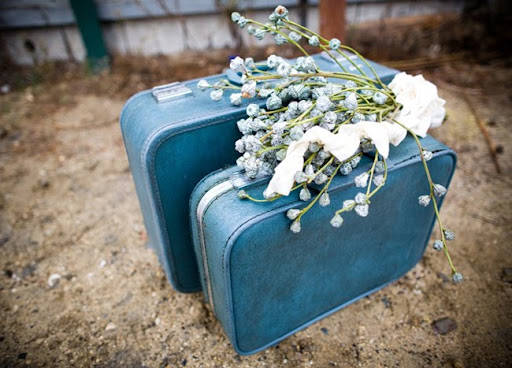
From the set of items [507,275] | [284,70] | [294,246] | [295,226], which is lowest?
[507,275]

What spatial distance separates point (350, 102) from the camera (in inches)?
44.9

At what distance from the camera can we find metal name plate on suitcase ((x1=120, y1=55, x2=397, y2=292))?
49.6 inches

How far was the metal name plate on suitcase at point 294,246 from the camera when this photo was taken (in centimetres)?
113

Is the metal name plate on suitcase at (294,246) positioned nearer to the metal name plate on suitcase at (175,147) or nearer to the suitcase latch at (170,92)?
the metal name plate on suitcase at (175,147)

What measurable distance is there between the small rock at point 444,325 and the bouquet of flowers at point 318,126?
0.51 m

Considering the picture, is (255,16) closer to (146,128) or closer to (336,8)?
(336,8)

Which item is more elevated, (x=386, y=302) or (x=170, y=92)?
(x=170, y=92)

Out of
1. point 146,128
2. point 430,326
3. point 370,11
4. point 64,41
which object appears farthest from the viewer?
point 370,11

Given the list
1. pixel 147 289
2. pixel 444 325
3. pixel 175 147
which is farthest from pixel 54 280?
pixel 444 325

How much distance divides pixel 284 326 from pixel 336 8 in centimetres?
194

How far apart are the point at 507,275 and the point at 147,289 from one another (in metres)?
1.61

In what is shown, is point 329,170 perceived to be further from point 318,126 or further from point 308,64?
point 308,64

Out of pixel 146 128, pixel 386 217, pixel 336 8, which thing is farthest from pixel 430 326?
pixel 336 8

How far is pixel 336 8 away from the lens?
2.42 meters
